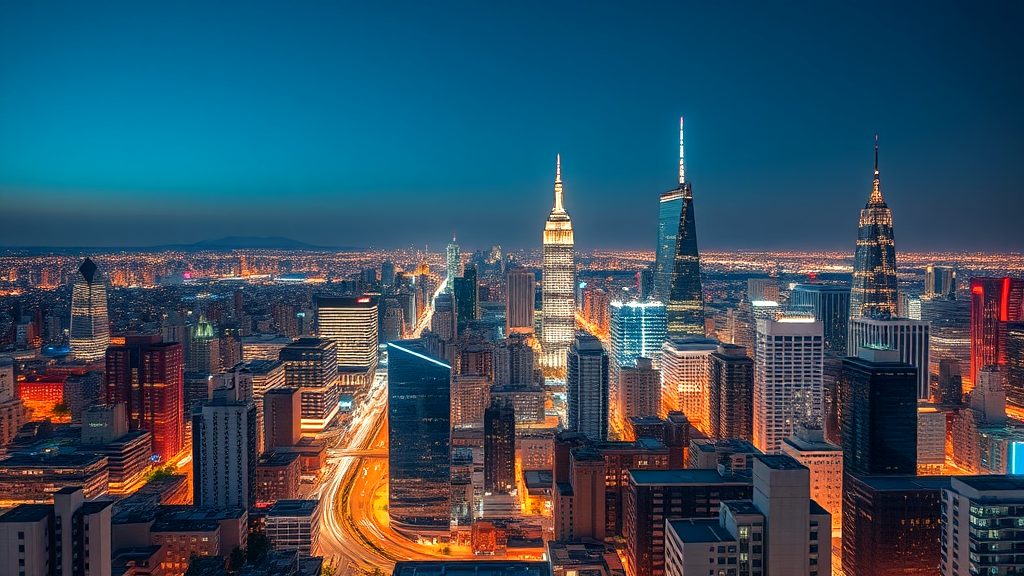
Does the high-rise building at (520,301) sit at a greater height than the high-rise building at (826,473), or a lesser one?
greater

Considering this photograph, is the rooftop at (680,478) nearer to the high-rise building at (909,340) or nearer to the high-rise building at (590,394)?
the high-rise building at (590,394)

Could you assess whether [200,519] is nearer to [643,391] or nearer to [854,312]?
[643,391]

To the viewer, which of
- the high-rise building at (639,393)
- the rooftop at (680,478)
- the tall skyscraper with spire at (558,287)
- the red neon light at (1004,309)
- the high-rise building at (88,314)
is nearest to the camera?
the rooftop at (680,478)

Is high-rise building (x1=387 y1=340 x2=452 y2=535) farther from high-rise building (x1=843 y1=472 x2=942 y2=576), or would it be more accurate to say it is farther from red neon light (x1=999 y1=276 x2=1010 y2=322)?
red neon light (x1=999 y1=276 x2=1010 y2=322)

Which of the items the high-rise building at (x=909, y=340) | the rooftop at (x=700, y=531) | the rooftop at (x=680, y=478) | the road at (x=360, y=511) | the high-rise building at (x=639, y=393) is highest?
the high-rise building at (x=909, y=340)

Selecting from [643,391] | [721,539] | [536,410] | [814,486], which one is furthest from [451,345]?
[721,539]

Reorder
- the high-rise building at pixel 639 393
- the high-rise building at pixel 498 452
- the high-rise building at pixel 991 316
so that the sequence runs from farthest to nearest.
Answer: the high-rise building at pixel 639 393 → the high-rise building at pixel 991 316 → the high-rise building at pixel 498 452

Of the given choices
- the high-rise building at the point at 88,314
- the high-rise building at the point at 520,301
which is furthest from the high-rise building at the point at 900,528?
the high-rise building at the point at 520,301

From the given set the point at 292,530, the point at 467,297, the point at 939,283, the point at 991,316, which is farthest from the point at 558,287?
the point at 292,530
